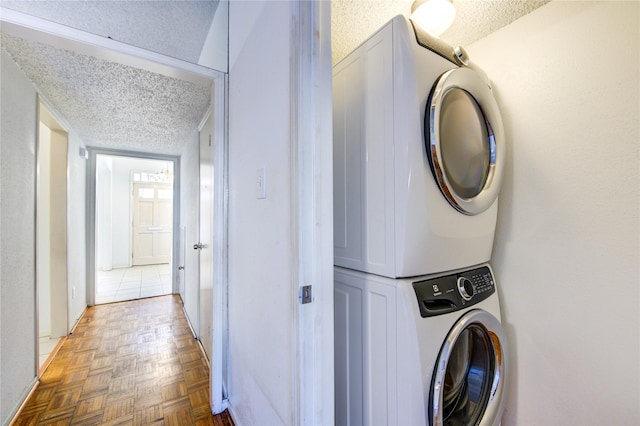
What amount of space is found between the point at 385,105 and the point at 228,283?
4.04ft

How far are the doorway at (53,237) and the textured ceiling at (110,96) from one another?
313mm

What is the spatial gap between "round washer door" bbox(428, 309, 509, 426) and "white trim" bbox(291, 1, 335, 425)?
499mm

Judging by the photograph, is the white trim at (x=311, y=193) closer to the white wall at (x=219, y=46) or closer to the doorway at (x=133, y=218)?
the white wall at (x=219, y=46)

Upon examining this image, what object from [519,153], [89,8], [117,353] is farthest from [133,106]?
[519,153]

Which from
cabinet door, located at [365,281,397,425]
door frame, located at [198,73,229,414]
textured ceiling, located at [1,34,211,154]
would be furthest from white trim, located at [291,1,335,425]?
textured ceiling, located at [1,34,211,154]

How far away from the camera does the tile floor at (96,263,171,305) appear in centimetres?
354

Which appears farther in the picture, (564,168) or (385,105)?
(564,168)

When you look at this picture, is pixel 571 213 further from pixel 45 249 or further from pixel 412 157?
pixel 45 249

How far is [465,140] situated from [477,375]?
935 mm

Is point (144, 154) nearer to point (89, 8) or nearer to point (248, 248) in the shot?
point (89, 8)

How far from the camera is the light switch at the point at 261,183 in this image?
0.96 meters

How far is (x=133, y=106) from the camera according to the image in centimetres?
222

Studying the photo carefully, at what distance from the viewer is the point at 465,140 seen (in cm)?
91

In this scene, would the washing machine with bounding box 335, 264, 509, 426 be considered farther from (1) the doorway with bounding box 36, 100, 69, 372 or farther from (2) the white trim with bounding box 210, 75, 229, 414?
(1) the doorway with bounding box 36, 100, 69, 372
